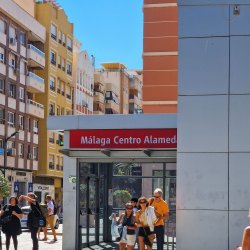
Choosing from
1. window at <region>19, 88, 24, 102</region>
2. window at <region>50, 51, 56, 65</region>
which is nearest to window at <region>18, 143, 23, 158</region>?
window at <region>19, 88, 24, 102</region>

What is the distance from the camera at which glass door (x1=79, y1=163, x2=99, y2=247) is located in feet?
47.8

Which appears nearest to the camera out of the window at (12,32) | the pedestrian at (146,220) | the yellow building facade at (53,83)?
the pedestrian at (146,220)

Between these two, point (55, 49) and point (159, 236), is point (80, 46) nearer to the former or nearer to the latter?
point (55, 49)

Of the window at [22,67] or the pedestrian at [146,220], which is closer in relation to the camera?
the pedestrian at [146,220]

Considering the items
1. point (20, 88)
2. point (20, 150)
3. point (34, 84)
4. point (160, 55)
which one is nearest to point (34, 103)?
point (34, 84)

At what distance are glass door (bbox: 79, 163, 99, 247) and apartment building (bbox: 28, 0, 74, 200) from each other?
1522 inches

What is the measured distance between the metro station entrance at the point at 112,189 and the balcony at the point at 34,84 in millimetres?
35758

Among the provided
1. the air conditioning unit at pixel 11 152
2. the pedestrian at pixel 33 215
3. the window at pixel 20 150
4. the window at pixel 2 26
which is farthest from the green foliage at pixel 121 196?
the window at pixel 20 150

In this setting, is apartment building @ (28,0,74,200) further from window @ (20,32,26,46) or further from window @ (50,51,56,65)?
window @ (20,32,26,46)

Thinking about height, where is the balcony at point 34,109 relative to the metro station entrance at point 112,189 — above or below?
above

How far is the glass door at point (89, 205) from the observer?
14555 millimetres

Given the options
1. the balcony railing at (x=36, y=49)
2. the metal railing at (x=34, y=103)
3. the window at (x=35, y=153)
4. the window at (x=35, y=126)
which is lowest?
the window at (x=35, y=153)

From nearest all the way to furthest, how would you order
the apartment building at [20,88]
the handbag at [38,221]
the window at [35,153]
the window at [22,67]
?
the handbag at [38,221]
the apartment building at [20,88]
the window at [22,67]
the window at [35,153]

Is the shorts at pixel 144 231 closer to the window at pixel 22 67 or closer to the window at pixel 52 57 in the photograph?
the window at pixel 22 67
